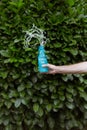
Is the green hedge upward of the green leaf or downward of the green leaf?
upward

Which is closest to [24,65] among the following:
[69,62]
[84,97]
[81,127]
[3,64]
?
[3,64]

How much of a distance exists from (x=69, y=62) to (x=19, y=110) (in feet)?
2.75

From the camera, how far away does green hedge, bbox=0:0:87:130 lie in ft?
13.3

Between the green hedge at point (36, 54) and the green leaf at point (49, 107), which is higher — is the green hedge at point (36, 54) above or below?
above

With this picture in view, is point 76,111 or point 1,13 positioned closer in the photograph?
point 1,13

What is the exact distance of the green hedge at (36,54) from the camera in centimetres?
404

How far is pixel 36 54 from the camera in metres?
4.01

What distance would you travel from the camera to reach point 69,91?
4137 millimetres


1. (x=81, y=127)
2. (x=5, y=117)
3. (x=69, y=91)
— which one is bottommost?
(x=81, y=127)

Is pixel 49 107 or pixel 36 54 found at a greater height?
pixel 36 54

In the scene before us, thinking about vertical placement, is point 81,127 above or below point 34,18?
below

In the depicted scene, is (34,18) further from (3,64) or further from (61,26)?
(3,64)

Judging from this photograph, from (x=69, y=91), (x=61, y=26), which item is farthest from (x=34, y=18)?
(x=69, y=91)

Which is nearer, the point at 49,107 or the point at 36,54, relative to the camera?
the point at 36,54
